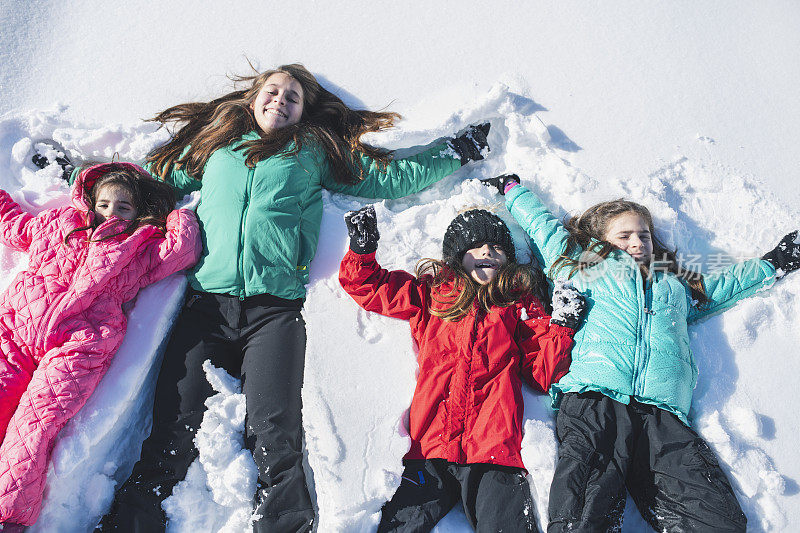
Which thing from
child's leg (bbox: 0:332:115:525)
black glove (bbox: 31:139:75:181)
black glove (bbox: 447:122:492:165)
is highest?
black glove (bbox: 447:122:492:165)

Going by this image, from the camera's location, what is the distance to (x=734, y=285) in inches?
121

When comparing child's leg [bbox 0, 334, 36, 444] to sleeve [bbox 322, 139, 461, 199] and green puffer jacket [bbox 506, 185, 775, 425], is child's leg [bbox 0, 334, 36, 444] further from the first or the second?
green puffer jacket [bbox 506, 185, 775, 425]

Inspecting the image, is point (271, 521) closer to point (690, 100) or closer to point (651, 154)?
point (651, 154)

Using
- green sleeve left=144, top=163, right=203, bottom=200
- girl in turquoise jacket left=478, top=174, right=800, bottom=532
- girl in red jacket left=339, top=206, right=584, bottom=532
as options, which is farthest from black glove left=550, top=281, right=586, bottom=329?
green sleeve left=144, top=163, right=203, bottom=200

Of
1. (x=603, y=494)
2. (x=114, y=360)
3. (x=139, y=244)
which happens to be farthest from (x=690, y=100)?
(x=114, y=360)

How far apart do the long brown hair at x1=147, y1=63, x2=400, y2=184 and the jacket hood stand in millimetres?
247

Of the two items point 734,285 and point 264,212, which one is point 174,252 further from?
point 734,285

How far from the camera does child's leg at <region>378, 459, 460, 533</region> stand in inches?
97.0

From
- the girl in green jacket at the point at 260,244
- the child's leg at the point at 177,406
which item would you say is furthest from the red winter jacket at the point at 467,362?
the child's leg at the point at 177,406

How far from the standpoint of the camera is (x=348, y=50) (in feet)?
12.8

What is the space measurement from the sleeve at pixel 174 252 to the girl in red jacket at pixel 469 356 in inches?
31.5

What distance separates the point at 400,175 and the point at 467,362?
49.5 inches

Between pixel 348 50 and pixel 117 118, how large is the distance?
157 cm

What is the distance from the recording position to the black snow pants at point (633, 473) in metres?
2.41
